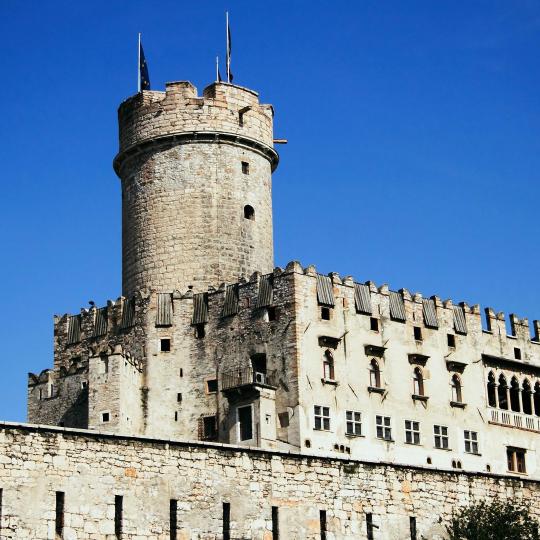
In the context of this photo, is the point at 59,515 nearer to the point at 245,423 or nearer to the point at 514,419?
the point at 245,423

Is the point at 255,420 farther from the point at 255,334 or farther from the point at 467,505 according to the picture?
the point at 467,505

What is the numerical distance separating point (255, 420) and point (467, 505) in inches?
566

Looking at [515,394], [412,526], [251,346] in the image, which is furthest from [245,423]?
[515,394]

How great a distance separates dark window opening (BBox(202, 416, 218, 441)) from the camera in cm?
6231

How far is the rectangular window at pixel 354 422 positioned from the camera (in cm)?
6219

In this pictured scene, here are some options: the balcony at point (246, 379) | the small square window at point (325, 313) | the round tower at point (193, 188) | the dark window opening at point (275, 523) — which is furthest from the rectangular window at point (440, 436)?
the dark window opening at point (275, 523)

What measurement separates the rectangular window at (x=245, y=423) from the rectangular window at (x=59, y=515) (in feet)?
69.6

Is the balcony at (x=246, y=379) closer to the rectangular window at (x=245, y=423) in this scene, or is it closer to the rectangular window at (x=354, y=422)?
the rectangular window at (x=245, y=423)

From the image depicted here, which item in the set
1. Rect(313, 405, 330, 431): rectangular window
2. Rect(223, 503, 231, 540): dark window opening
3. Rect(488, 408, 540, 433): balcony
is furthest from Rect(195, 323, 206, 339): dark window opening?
Rect(223, 503, 231, 540): dark window opening

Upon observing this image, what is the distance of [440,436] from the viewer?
65312 millimetres

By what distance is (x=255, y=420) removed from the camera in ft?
198

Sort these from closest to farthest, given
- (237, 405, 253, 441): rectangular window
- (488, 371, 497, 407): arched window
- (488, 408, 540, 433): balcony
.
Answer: (237, 405, 253, 441): rectangular window < (488, 408, 540, 433): balcony < (488, 371, 497, 407): arched window

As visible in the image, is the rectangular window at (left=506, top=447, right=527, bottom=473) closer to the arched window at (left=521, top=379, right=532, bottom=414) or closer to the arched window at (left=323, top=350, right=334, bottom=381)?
the arched window at (left=521, top=379, right=532, bottom=414)

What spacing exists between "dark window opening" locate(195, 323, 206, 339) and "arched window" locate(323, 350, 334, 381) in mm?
5994
